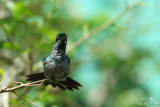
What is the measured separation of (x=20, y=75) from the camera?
511 centimetres

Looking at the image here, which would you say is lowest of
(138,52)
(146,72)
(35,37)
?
(35,37)

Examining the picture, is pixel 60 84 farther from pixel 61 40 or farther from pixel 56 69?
pixel 61 40

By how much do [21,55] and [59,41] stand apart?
4.96 feet

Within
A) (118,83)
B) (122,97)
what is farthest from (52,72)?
(118,83)

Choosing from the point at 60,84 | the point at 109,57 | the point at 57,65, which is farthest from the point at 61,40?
the point at 109,57

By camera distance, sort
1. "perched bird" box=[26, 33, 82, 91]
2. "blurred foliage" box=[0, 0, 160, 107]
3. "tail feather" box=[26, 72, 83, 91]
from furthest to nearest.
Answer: "blurred foliage" box=[0, 0, 160, 107]
"tail feather" box=[26, 72, 83, 91]
"perched bird" box=[26, 33, 82, 91]

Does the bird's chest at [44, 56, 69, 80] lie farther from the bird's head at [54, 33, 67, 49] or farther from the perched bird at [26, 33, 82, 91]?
the bird's head at [54, 33, 67, 49]

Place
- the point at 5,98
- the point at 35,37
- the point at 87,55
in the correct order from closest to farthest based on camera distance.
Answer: the point at 5,98, the point at 35,37, the point at 87,55

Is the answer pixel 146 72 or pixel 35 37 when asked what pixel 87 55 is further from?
pixel 146 72

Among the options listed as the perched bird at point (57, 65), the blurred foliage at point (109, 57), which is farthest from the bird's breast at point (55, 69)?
the blurred foliage at point (109, 57)

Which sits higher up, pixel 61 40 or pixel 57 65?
pixel 61 40

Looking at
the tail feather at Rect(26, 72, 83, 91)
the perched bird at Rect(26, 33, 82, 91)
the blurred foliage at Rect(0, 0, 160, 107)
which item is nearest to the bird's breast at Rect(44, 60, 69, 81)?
the perched bird at Rect(26, 33, 82, 91)

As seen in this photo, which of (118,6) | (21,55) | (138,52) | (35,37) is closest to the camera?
(21,55)

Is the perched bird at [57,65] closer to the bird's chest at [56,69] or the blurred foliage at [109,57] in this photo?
the bird's chest at [56,69]
